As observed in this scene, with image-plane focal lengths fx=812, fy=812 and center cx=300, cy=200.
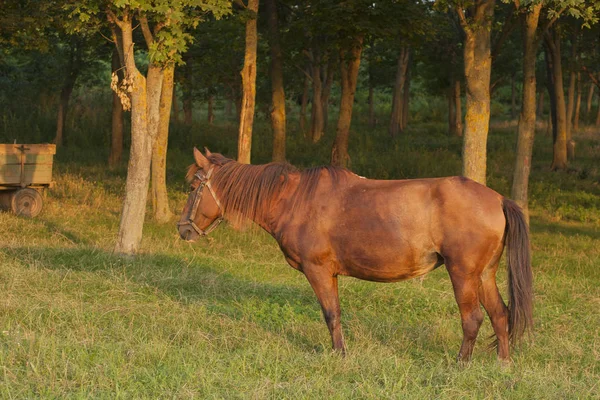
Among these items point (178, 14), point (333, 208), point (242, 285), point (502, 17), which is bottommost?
point (242, 285)

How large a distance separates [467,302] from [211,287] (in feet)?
13.9

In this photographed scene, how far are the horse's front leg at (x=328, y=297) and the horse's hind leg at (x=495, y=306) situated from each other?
4.49 ft

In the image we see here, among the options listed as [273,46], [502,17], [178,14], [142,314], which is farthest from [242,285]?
[502,17]

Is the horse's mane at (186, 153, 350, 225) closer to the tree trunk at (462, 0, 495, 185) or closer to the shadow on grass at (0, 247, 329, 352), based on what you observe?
the shadow on grass at (0, 247, 329, 352)

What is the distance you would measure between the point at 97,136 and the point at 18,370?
94.0 ft

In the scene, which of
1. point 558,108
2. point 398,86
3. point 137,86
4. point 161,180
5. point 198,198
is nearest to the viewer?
point 198,198

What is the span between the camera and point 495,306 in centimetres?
759

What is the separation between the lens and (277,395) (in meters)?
5.98

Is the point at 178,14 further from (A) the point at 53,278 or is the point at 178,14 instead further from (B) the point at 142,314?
(B) the point at 142,314

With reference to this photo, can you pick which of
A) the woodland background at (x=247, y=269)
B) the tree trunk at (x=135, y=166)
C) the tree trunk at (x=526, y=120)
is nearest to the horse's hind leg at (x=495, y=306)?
the woodland background at (x=247, y=269)

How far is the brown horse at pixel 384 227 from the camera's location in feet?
23.6

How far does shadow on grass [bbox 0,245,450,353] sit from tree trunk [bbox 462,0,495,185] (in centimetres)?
441

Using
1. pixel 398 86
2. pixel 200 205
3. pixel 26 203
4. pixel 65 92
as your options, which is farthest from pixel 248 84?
pixel 398 86

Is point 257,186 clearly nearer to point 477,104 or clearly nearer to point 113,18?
point 113,18
